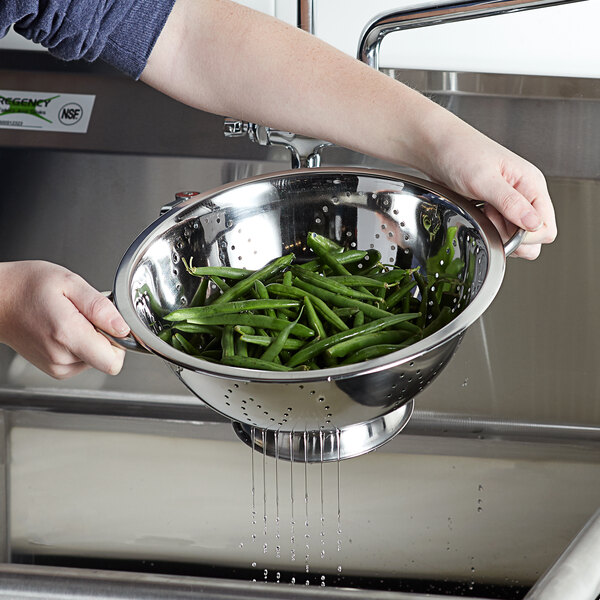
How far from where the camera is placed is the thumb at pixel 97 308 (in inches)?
23.3

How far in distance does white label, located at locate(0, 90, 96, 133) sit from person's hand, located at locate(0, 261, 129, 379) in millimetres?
545

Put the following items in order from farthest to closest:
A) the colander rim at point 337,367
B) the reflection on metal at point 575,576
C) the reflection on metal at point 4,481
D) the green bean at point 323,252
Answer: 1. the reflection on metal at point 4,481
2. the green bean at point 323,252
3. the colander rim at point 337,367
4. the reflection on metal at point 575,576

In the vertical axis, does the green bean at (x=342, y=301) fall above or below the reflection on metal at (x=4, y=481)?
above

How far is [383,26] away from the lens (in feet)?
2.99

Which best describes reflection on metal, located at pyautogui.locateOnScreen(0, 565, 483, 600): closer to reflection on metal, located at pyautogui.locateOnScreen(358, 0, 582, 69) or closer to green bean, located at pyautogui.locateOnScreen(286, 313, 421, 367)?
green bean, located at pyautogui.locateOnScreen(286, 313, 421, 367)

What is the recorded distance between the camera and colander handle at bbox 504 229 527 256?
0.67 m

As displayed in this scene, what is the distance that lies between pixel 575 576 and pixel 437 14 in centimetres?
69

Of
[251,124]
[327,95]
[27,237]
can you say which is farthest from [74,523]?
[327,95]

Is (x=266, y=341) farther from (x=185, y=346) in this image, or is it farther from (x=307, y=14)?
(x=307, y=14)

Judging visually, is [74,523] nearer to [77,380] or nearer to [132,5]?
[77,380]

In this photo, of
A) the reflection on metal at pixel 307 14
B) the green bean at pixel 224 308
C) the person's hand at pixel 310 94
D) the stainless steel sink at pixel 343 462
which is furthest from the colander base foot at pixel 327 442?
the reflection on metal at pixel 307 14

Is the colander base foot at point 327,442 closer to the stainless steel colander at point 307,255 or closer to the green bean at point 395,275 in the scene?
the stainless steel colander at point 307,255

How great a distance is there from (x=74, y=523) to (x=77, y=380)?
0.22 meters

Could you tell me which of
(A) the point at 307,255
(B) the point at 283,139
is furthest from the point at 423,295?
(B) the point at 283,139
